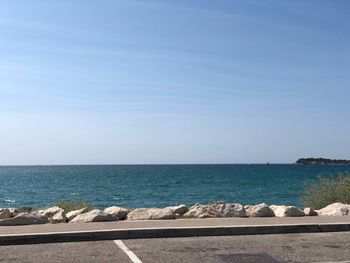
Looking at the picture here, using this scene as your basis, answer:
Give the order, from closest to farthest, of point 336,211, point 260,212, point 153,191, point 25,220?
1. point 25,220
2. point 260,212
3. point 336,211
4. point 153,191

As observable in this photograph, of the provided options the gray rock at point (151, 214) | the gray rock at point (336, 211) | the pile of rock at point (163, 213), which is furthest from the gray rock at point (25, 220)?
the gray rock at point (336, 211)

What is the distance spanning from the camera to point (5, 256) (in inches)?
352

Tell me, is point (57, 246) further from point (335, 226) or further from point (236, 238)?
point (335, 226)

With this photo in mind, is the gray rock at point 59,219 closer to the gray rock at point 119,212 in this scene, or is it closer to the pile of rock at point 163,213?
the pile of rock at point 163,213

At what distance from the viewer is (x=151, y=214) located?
12891 mm

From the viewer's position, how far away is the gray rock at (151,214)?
42.0 feet

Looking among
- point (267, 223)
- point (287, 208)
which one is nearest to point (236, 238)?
point (267, 223)

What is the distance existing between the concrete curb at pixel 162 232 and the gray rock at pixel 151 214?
192cm

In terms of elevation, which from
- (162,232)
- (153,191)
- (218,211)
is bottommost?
(153,191)

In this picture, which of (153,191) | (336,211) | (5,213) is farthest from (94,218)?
(153,191)

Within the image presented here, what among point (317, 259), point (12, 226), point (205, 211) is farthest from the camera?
point (205, 211)

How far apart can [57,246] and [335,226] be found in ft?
18.4

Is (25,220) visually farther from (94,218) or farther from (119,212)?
(119,212)

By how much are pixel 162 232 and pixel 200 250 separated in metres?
1.38
